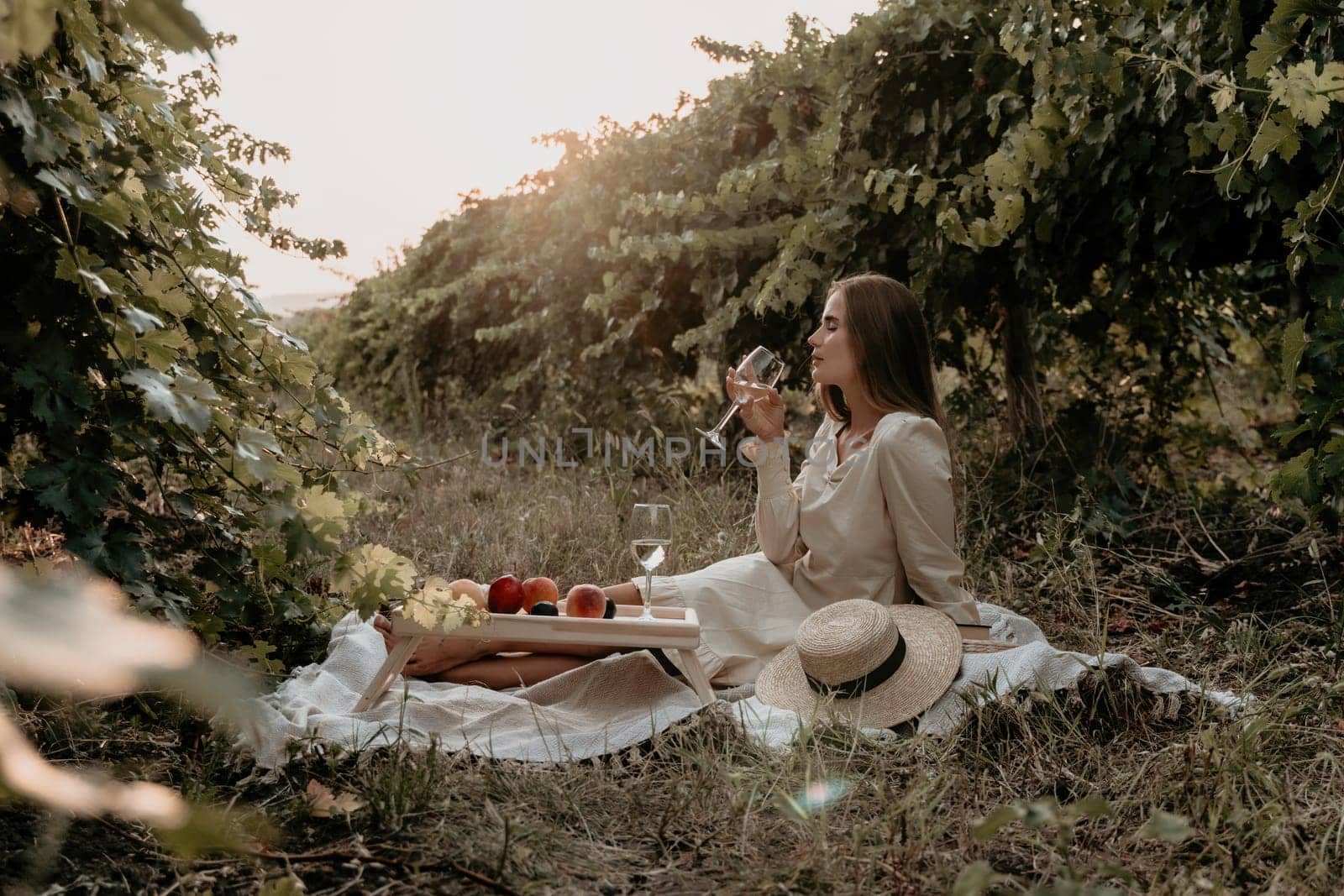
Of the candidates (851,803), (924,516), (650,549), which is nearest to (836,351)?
(924,516)

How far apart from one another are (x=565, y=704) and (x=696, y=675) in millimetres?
441

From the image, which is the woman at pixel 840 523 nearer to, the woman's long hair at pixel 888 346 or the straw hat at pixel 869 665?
the woman's long hair at pixel 888 346

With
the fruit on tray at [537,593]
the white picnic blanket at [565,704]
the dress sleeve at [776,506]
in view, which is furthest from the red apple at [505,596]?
the dress sleeve at [776,506]

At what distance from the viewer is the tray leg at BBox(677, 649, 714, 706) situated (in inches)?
116

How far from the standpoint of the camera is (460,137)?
4.39 m

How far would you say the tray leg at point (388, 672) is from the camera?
288cm

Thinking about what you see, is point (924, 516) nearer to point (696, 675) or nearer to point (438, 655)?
point (696, 675)

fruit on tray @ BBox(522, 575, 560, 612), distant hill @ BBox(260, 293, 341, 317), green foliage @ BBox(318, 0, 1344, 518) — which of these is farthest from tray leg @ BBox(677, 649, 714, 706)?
distant hill @ BBox(260, 293, 341, 317)

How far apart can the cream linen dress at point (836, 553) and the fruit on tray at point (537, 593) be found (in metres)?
0.36

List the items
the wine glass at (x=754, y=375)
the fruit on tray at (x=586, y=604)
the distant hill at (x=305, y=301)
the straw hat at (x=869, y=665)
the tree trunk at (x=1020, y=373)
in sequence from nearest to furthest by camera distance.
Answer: the straw hat at (x=869, y=665) → the fruit on tray at (x=586, y=604) → the wine glass at (x=754, y=375) → the tree trunk at (x=1020, y=373) → the distant hill at (x=305, y=301)

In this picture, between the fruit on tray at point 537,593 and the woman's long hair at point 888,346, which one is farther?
the woman's long hair at point 888,346

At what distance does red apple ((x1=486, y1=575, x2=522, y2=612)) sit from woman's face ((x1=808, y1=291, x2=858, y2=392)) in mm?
1276

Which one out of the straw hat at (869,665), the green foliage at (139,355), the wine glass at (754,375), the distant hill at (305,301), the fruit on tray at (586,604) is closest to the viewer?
the green foliage at (139,355)

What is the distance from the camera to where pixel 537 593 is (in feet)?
10.0
